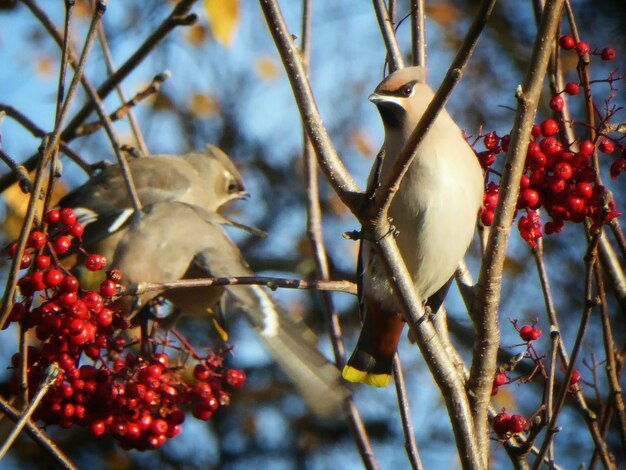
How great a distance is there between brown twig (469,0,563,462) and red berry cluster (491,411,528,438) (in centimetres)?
8

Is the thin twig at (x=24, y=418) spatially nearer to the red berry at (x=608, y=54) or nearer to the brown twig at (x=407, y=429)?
the brown twig at (x=407, y=429)

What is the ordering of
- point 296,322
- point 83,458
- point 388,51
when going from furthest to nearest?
point 83,458 → point 296,322 → point 388,51

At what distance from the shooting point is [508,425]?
2076 mm

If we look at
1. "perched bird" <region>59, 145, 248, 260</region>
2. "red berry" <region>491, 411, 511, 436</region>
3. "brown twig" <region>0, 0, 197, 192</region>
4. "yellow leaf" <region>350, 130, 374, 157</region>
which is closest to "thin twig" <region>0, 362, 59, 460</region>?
"red berry" <region>491, 411, 511, 436</region>

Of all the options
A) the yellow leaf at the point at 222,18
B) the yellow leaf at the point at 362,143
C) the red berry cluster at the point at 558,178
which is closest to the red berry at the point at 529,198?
the red berry cluster at the point at 558,178

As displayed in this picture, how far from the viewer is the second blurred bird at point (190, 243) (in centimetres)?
279

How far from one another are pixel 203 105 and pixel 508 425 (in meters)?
6.00

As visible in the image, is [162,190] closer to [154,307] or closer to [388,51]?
[154,307]

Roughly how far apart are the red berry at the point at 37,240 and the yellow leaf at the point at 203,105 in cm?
568

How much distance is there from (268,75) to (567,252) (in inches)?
109

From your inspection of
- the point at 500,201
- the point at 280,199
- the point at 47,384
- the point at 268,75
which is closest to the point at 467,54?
the point at 500,201

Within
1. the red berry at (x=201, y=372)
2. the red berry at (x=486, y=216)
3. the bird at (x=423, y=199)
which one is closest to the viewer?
the red berry at (x=486, y=216)

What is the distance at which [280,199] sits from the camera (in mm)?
7156

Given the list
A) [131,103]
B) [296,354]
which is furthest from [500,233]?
[131,103]
